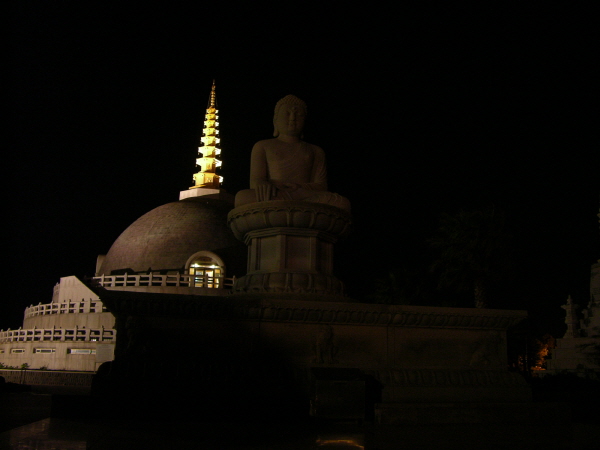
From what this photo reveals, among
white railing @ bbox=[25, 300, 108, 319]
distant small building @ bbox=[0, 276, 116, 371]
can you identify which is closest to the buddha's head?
distant small building @ bbox=[0, 276, 116, 371]

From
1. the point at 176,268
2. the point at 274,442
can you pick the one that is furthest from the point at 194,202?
the point at 274,442

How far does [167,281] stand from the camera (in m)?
36.3

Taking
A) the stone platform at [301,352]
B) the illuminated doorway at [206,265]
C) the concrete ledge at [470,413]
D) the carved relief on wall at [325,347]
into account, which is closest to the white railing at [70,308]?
the illuminated doorway at [206,265]

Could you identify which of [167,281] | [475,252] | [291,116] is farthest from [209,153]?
[291,116]

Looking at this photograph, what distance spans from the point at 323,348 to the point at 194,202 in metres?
36.5

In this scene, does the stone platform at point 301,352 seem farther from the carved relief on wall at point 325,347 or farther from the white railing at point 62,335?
the white railing at point 62,335

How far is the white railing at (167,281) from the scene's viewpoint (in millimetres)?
35750

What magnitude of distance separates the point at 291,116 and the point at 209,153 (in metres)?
39.0

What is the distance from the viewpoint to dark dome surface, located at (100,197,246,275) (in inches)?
1620

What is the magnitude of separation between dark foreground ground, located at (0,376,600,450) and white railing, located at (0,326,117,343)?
24.3m

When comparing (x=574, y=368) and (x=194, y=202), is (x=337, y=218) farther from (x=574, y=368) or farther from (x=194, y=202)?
(x=194, y=202)

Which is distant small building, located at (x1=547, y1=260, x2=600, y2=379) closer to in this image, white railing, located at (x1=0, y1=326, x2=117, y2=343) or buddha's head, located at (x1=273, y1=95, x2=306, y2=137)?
buddha's head, located at (x1=273, y1=95, x2=306, y2=137)

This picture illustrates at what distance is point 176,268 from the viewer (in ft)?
132

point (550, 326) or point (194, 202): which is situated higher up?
point (194, 202)
